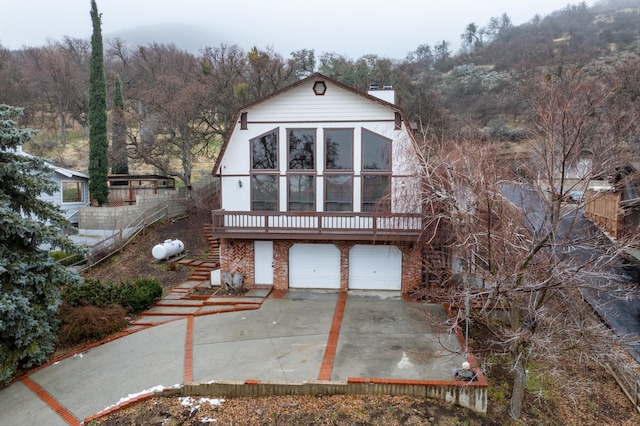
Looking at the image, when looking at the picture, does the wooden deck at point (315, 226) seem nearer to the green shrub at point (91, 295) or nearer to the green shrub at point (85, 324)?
the green shrub at point (91, 295)

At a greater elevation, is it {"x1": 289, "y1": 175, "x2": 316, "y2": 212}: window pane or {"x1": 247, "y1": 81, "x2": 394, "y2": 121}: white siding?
{"x1": 247, "y1": 81, "x2": 394, "y2": 121}: white siding

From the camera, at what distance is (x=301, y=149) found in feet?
50.3

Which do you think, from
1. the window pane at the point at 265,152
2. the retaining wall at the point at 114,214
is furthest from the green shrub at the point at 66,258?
the window pane at the point at 265,152

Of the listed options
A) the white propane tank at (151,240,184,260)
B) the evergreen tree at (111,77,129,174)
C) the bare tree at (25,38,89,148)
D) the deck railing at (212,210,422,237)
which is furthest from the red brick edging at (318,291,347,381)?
the bare tree at (25,38,89,148)

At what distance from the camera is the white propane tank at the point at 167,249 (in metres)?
18.8

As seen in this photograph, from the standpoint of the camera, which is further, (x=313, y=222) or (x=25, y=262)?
(x=313, y=222)

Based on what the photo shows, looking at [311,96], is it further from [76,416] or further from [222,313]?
[76,416]

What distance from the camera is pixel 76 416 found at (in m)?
8.80

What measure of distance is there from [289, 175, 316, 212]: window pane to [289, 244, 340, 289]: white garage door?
1.48m

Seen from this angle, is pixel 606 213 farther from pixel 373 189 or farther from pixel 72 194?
pixel 72 194

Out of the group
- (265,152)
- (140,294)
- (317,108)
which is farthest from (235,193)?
(140,294)

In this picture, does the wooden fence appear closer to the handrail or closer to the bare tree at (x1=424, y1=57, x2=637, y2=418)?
the handrail

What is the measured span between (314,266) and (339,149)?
4.57 m

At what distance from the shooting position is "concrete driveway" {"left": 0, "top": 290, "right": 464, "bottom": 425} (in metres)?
9.37
